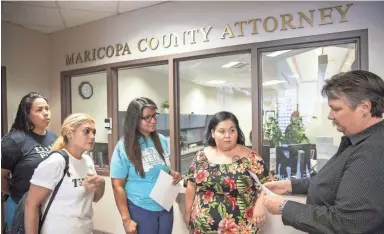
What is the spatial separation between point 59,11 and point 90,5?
0.42 meters

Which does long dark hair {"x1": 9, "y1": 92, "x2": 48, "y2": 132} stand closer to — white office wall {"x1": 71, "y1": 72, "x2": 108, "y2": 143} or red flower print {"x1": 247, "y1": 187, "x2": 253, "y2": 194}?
white office wall {"x1": 71, "y1": 72, "x2": 108, "y2": 143}

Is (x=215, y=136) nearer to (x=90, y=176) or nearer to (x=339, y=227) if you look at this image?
(x=90, y=176)

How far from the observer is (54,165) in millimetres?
1320

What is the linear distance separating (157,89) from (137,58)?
409 millimetres

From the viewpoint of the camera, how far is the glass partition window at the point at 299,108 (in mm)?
2139

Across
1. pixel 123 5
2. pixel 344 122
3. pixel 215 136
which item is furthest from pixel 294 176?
pixel 123 5

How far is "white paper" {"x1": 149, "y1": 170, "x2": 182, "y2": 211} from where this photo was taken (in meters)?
1.76

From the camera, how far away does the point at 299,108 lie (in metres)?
2.26

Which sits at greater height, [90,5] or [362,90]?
[90,5]

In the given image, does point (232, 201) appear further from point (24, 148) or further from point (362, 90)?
point (24, 148)

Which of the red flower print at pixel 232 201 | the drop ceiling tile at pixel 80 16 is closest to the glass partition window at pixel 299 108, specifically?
the red flower print at pixel 232 201

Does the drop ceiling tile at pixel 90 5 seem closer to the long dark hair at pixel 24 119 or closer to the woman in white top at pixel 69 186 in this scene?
the long dark hair at pixel 24 119

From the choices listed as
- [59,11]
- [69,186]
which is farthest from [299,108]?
[59,11]

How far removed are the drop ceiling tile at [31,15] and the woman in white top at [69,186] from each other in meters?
1.93
